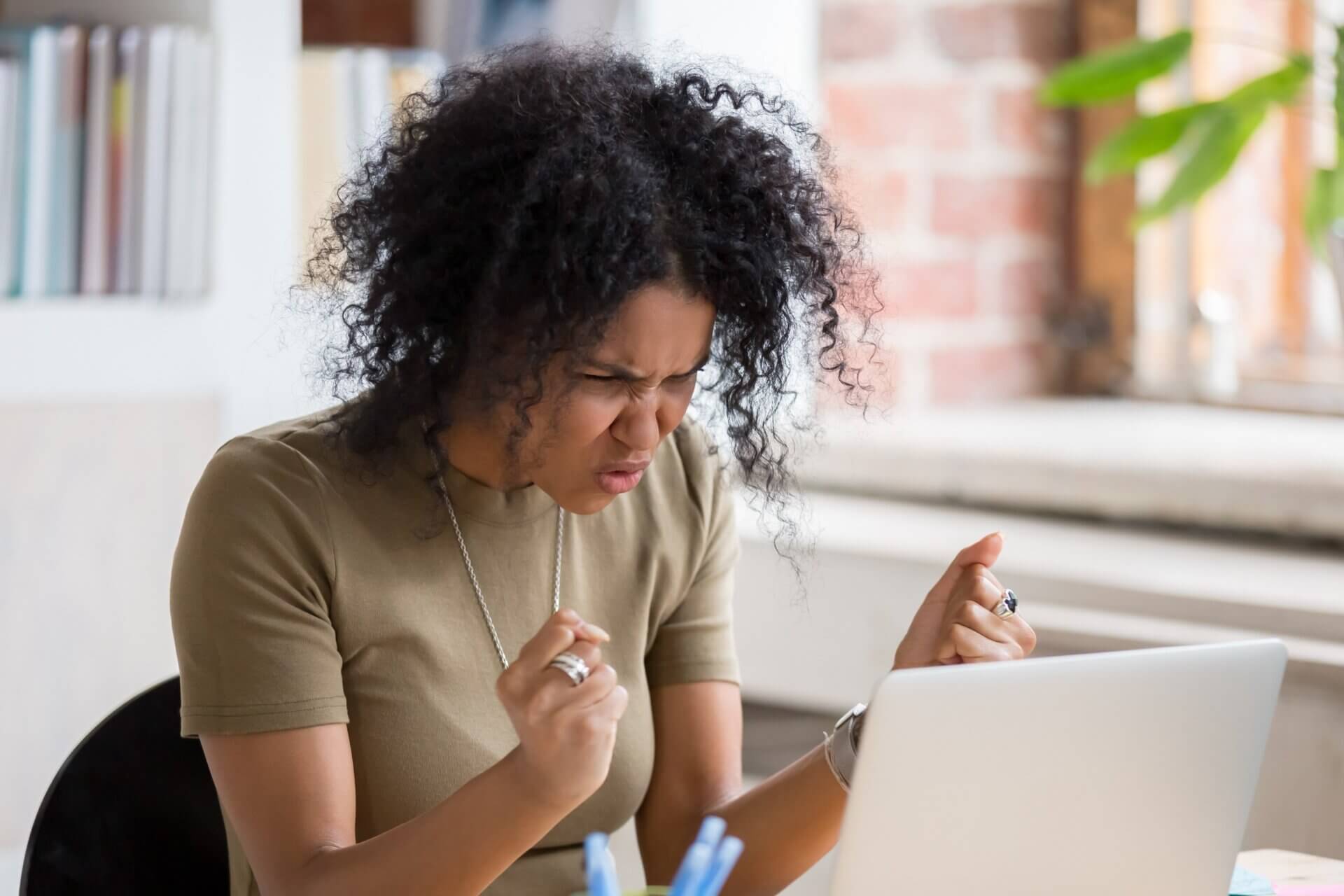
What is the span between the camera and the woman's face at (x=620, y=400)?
111 centimetres

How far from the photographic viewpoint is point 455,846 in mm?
1044

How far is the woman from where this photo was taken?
1084 mm

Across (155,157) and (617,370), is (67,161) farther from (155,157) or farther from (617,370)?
(617,370)

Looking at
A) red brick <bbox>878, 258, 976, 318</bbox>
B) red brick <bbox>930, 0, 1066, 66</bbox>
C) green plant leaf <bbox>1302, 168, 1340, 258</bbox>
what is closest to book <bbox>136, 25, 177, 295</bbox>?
red brick <bbox>878, 258, 976, 318</bbox>

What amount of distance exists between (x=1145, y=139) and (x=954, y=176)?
1.56 feet

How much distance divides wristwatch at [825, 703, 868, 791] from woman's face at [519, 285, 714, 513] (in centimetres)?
24

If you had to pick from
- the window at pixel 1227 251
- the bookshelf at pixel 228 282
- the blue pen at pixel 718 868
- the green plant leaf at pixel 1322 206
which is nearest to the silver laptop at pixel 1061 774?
the blue pen at pixel 718 868

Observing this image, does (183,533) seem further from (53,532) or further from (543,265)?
(53,532)

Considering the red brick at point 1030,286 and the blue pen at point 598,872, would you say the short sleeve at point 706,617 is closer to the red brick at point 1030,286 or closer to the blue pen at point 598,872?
the blue pen at point 598,872

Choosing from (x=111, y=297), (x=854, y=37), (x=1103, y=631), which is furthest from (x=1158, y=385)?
(x=111, y=297)

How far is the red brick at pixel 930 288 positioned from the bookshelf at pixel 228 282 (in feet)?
2.85

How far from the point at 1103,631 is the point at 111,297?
1199mm

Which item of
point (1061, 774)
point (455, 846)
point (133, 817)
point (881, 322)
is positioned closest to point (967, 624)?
point (1061, 774)

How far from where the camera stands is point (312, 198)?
2.12m
